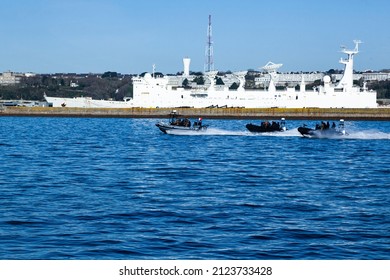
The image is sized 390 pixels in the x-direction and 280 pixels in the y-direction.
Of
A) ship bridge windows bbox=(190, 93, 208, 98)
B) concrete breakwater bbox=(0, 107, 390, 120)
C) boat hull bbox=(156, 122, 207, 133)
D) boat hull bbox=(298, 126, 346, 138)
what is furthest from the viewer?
ship bridge windows bbox=(190, 93, 208, 98)

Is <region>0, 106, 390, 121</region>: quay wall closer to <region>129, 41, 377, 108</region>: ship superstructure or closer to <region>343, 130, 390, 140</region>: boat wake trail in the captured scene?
<region>129, 41, 377, 108</region>: ship superstructure

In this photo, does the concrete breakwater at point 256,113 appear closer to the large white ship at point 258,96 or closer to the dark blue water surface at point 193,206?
the large white ship at point 258,96

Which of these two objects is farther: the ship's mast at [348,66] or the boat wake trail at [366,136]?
the ship's mast at [348,66]

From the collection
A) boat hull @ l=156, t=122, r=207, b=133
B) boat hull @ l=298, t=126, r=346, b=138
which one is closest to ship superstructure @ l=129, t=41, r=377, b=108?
boat hull @ l=156, t=122, r=207, b=133

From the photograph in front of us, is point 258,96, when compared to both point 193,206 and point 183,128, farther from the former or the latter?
point 193,206

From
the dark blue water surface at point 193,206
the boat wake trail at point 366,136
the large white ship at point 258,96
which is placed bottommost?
the boat wake trail at point 366,136

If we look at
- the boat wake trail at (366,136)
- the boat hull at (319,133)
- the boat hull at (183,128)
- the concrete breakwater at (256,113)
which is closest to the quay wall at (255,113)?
the concrete breakwater at (256,113)

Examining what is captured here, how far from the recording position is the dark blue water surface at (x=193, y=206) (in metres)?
15.9

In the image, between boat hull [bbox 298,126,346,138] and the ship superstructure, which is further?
the ship superstructure

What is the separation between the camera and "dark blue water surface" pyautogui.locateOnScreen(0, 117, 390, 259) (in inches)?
626

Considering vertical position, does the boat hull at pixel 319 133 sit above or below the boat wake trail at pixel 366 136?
above

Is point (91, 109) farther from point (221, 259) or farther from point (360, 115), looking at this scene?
point (221, 259)

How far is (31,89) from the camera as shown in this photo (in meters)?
198

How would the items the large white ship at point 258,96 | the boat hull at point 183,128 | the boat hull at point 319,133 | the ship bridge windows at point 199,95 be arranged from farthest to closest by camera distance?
the ship bridge windows at point 199,95, the large white ship at point 258,96, the boat hull at point 183,128, the boat hull at point 319,133
